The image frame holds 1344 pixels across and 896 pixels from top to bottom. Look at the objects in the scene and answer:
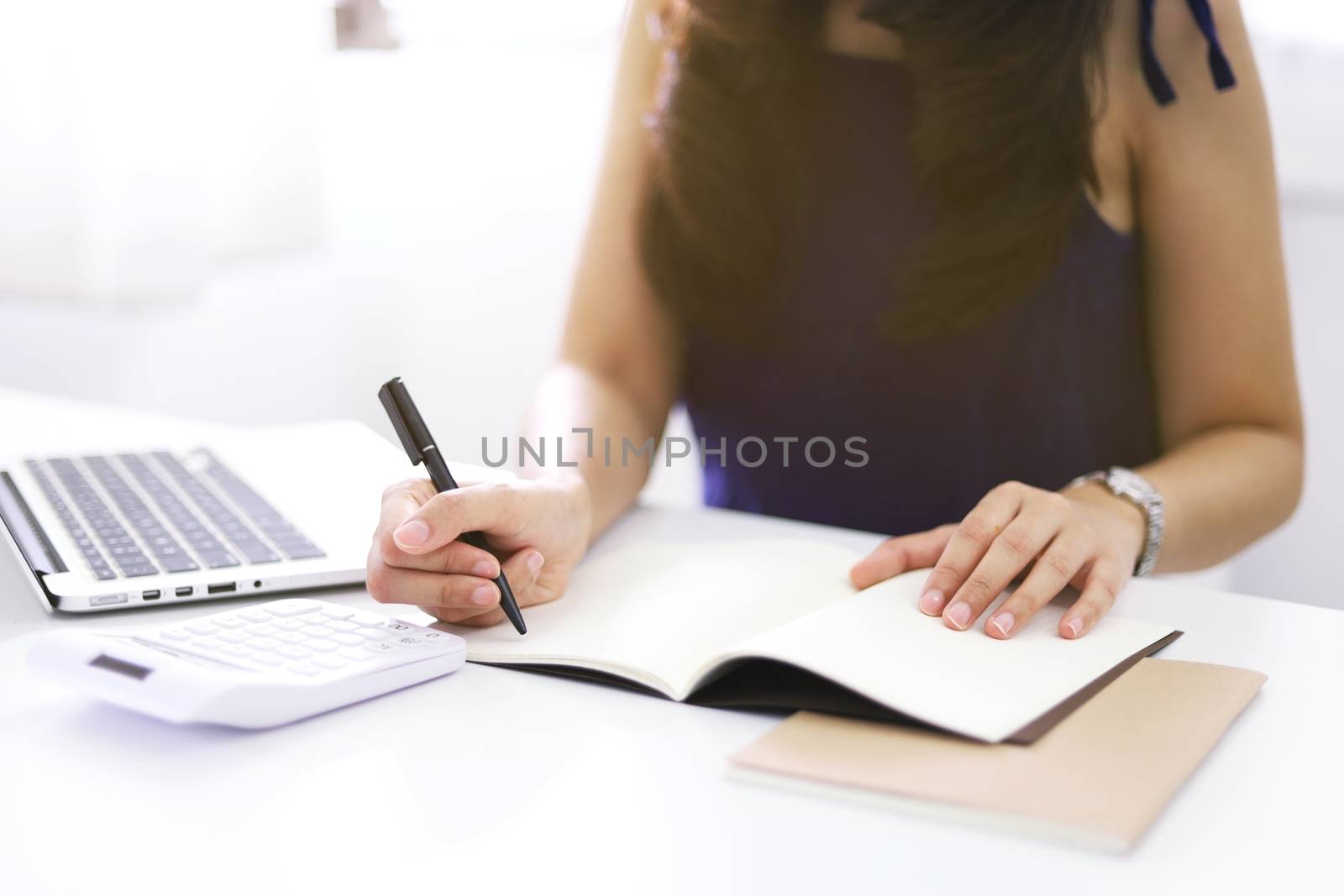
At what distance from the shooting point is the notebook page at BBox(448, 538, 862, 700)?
609mm

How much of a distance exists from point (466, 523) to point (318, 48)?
183cm

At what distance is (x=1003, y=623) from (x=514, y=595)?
0.86 ft

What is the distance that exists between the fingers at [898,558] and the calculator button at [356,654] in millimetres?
279

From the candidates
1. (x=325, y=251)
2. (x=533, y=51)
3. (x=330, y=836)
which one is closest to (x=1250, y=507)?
(x=330, y=836)

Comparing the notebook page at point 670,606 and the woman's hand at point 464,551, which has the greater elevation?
the woman's hand at point 464,551

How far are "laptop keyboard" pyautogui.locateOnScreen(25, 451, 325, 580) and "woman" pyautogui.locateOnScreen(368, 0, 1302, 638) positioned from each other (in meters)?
0.23

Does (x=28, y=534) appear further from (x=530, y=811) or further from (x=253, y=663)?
(x=530, y=811)

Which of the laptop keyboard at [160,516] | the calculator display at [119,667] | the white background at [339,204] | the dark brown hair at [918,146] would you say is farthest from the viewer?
the white background at [339,204]

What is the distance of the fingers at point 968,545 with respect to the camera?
64cm

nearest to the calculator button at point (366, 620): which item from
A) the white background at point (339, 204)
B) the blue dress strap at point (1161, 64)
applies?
the blue dress strap at point (1161, 64)

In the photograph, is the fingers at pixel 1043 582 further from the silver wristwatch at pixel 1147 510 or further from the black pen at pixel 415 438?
the black pen at pixel 415 438

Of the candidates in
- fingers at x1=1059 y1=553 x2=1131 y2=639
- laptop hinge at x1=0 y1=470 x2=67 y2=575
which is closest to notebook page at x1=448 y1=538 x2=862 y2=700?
fingers at x1=1059 y1=553 x2=1131 y2=639

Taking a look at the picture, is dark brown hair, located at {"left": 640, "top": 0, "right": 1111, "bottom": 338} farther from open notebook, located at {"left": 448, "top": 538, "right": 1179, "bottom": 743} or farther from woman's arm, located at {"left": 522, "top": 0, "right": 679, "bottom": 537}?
open notebook, located at {"left": 448, "top": 538, "right": 1179, "bottom": 743}

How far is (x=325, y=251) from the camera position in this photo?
2.32m
